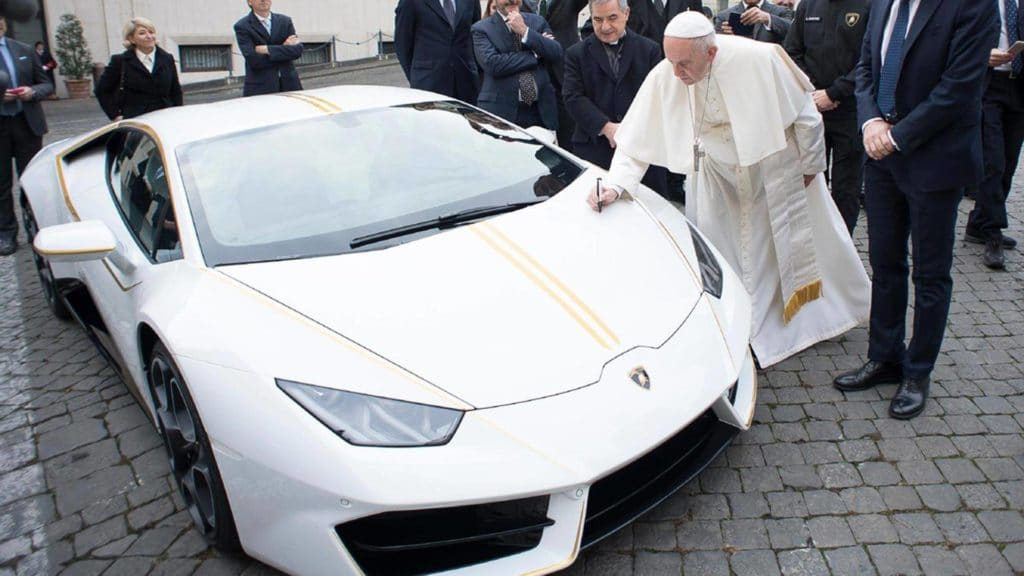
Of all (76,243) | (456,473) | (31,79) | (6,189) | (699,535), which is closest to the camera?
(456,473)

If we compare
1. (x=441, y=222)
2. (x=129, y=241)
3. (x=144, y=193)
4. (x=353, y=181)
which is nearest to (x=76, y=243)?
(x=129, y=241)

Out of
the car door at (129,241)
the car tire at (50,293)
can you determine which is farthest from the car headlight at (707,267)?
the car tire at (50,293)

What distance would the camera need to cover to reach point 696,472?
259cm

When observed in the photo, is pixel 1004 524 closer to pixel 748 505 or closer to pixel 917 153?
pixel 748 505

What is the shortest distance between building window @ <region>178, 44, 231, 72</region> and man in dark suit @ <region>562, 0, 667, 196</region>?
1619 cm

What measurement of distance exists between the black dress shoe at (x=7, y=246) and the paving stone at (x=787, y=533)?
5.90 meters

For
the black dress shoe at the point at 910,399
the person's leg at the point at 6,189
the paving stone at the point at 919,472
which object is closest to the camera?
the paving stone at the point at 919,472

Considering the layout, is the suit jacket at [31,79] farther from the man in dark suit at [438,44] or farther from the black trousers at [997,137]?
the black trousers at [997,137]

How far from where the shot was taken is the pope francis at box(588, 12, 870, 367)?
3477mm

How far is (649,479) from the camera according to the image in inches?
98.0

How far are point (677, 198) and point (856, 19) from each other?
2112 millimetres

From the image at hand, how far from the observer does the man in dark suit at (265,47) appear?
7613 mm

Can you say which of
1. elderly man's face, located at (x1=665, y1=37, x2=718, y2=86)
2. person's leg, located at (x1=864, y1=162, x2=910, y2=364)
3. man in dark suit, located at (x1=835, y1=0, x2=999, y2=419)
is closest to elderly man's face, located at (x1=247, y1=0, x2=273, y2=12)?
elderly man's face, located at (x1=665, y1=37, x2=718, y2=86)

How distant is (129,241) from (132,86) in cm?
388
